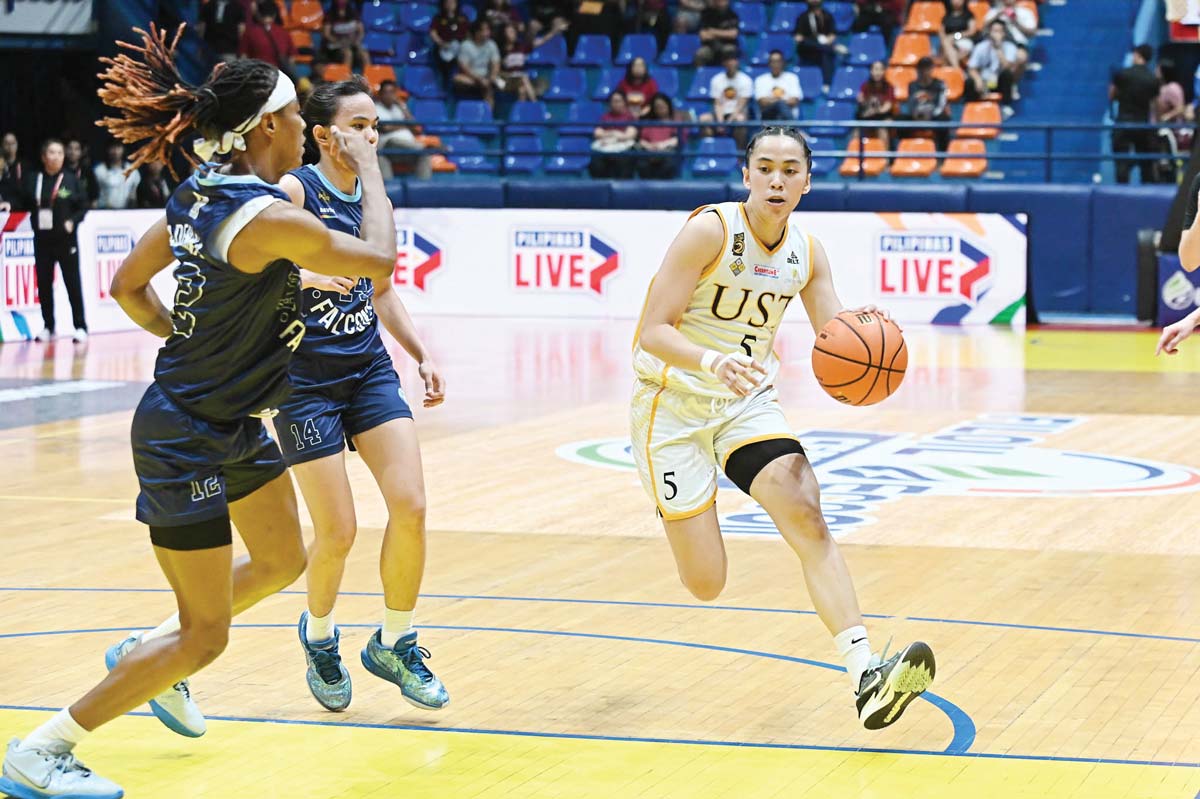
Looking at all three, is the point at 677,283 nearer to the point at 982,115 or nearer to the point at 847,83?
the point at 982,115

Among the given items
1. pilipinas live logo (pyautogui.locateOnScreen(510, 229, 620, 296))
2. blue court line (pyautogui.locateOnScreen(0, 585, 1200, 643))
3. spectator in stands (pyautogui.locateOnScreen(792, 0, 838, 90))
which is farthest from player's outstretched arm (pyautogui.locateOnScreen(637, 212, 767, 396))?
spectator in stands (pyautogui.locateOnScreen(792, 0, 838, 90))

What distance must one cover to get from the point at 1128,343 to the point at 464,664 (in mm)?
14021

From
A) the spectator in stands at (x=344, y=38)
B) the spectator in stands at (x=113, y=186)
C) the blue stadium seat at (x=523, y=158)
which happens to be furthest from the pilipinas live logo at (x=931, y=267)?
the spectator in stands at (x=113, y=186)

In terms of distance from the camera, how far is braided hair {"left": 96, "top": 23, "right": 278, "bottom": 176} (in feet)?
15.9

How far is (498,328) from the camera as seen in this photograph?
20.5m

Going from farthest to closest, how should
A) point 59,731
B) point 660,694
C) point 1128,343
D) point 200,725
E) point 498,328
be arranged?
point 498,328, point 1128,343, point 660,694, point 200,725, point 59,731

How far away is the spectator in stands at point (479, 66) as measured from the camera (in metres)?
24.7

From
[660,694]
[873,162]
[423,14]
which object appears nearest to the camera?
[660,694]

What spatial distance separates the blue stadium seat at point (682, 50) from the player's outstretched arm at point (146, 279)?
19855 millimetres

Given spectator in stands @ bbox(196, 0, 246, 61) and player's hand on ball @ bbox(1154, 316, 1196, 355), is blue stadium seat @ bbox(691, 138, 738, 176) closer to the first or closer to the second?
spectator in stands @ bbox(196, 0, 246, 61)

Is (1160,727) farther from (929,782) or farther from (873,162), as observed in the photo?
(873,162)

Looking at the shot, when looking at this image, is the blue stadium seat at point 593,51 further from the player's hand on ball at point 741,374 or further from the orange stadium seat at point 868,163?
the player's hand on ball at point 741,374

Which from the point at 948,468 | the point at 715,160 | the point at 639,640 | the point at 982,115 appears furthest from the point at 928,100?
the point at 639,640

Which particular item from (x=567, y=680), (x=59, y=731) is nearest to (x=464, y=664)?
(x=567, y=680)
